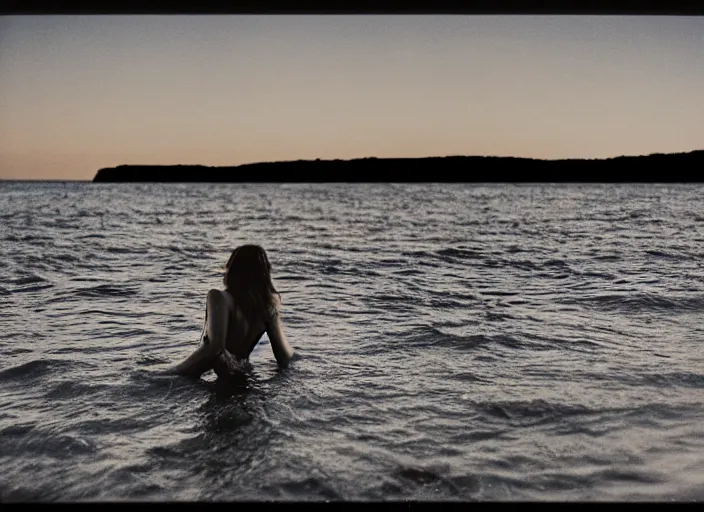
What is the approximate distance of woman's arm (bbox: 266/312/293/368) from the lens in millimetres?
5477

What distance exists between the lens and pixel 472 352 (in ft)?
21.1

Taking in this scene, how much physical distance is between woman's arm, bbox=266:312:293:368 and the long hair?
20cm

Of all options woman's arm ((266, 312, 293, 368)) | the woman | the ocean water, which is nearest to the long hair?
the woman

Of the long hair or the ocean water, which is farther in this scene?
the long hair

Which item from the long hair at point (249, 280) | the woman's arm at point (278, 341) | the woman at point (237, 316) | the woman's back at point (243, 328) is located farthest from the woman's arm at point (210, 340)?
the woman's arm at point (278, 341)

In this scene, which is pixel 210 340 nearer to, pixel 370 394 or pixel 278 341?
pixel 278 341

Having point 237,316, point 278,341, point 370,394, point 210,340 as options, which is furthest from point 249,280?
point 370,394

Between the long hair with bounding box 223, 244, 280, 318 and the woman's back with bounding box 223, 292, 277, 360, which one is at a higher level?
the long hair with bounding box 223, 244, 280, 318

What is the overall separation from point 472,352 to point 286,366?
209 cm

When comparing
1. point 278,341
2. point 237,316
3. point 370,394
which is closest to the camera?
point 370,394

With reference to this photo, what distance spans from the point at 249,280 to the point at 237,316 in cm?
34

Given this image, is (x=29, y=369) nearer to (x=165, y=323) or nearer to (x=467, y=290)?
(x=165, y=323)

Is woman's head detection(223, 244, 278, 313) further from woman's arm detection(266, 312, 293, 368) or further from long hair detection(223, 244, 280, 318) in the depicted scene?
woman's arm detection(266, 312, 293, 368)

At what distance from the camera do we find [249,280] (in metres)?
5.21
